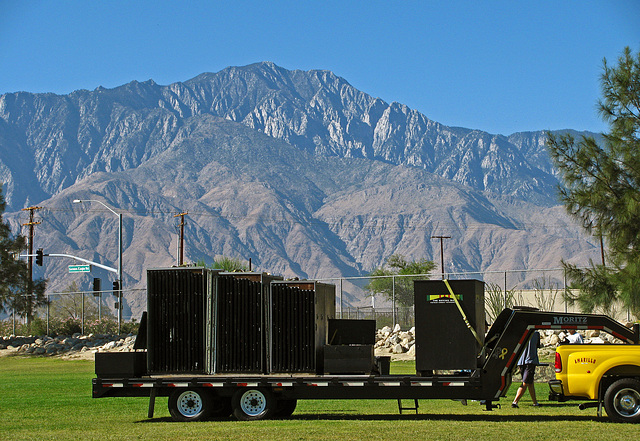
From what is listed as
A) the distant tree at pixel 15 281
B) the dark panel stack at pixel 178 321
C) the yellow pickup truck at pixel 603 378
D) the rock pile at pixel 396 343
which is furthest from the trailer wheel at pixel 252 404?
the distant tree at pixel 15 281

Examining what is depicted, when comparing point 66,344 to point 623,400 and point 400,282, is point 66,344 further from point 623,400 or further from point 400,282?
point 400,282

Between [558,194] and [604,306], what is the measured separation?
375 cm

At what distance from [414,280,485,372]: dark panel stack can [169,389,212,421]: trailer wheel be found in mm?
3827

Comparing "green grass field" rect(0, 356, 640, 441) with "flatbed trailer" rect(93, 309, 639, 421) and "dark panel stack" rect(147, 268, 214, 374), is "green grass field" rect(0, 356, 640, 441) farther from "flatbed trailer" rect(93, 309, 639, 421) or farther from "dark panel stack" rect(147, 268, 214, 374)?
"dark panel stack" rect(147, 268, 214, 374)

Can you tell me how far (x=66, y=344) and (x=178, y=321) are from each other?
121ft

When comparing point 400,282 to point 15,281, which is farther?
point 400,282

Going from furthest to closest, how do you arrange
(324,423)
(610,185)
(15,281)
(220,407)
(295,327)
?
(15,281) → (610,185) → (220,407) → (295,327) → (324,423)

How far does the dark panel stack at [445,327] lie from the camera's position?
13.9 metres

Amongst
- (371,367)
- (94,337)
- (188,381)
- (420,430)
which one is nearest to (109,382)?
(188,381)

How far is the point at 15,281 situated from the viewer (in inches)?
2160

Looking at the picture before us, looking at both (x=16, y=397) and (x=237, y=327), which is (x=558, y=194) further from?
(x=16, y=397)

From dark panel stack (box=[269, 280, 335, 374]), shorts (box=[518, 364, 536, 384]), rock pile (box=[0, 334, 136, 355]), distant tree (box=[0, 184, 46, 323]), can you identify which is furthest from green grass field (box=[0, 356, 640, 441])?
distant tree (box=[0, 184, 46, 323])

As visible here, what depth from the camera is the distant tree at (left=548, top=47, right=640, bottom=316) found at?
83.0ft

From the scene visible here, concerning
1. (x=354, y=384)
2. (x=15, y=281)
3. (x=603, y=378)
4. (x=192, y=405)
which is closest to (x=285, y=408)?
(x=192, y=405)
